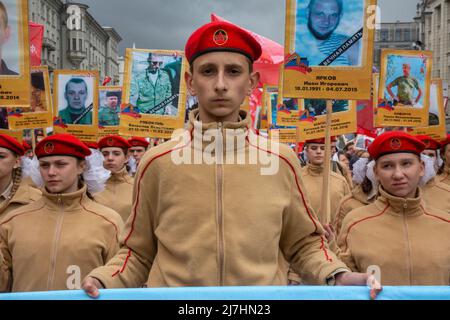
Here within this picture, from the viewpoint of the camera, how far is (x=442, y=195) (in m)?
7.03

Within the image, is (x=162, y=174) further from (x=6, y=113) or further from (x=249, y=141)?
(x=6, y=113)

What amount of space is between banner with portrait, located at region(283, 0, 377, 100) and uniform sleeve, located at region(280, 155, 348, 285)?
2.47 m

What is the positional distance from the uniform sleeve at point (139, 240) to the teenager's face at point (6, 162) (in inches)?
121

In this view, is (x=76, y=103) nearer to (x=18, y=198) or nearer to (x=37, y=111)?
(x=37, y=111)

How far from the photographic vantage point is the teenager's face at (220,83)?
2.61 m

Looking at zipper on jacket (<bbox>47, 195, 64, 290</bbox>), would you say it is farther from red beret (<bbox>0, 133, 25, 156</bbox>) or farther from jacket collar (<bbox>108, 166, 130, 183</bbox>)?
jacket collar (<bbox>108, 166, 130, 183</bbox>)

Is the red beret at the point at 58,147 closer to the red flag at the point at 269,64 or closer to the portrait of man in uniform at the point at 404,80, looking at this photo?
the portrait of man in uniform at the point at 404,80

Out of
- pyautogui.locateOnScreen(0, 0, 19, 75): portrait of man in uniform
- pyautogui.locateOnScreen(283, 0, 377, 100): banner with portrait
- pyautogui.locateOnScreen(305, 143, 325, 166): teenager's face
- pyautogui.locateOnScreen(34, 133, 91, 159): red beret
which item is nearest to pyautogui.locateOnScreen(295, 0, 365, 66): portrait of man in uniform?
pyautogui.locateOnScreen(283, 0, 377, 100): banner with portrait

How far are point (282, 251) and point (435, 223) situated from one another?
6.16 feet

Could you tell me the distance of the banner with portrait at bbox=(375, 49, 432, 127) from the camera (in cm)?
950

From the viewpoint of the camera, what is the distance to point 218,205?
2543 mm

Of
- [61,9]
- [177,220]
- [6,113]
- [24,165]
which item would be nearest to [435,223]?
[177,220]

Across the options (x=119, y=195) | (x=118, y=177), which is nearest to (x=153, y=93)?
(x=118, y=177)

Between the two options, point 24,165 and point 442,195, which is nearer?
point 24,165
